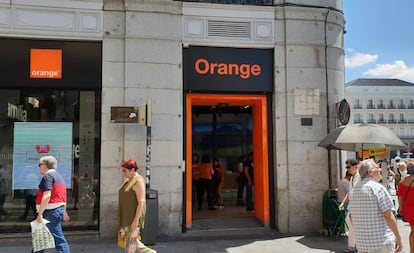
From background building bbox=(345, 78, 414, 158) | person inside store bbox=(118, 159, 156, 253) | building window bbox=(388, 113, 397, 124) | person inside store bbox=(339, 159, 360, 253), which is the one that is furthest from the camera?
building window bbox=(388, 113, 397, 124)

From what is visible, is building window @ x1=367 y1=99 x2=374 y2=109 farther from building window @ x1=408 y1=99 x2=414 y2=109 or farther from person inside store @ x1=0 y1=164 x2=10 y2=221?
person inside store @ x1=0 y1=164 x2=10 y2=221

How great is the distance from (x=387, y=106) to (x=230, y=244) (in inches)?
3073

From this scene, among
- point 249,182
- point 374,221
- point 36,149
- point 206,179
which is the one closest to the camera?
point 374,221

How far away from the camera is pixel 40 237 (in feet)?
18.4

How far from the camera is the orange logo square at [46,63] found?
8.46 m

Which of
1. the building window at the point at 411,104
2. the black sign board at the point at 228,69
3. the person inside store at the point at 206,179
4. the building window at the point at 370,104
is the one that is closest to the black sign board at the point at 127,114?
the black sign board at the point at 228,69

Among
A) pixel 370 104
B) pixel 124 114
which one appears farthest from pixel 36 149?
pixel 370 104

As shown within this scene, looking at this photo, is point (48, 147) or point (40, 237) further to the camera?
point (48, 147)

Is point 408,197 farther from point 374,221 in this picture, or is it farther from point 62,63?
point 62,63

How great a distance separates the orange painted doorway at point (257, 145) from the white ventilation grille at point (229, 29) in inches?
54.2

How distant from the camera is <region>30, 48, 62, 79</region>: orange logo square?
8461 mm

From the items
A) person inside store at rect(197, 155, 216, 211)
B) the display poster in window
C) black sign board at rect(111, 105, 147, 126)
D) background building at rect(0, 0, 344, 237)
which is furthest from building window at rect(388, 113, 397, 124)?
the display poster in window

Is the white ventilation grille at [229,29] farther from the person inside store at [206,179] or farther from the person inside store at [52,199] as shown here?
the person inside store at [52,199]

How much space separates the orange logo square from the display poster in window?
1032 mm
